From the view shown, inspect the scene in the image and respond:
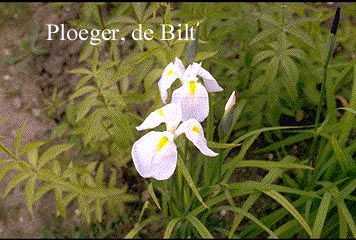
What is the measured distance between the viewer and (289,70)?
246 centimetres

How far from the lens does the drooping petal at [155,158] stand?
162 cm

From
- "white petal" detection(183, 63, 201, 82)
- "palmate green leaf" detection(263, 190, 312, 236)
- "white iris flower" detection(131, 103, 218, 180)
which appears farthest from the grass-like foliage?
"white iris flower" detection(131, 103, 218, 180)

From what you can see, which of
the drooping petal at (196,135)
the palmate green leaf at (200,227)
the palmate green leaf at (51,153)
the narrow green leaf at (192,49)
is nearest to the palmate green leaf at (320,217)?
the palmate green leaf at (200,227)

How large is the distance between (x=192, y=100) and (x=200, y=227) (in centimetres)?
70

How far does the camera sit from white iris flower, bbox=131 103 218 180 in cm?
162

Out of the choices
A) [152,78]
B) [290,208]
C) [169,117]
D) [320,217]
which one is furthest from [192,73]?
[320,217]

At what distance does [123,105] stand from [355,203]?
1136 mm

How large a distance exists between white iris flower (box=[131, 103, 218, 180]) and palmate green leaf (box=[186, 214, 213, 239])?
61cm

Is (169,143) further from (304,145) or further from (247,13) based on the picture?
(304,145)

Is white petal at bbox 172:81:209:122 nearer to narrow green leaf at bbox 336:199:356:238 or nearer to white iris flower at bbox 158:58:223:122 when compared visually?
white iris flower at bbox 158:58:223:122

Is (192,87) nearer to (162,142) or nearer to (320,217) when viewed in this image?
(162,142)

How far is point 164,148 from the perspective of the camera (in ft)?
5.35

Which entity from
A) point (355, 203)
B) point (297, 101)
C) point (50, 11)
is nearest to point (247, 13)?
point (297, 101)

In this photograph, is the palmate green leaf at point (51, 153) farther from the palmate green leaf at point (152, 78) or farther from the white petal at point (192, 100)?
the white petal at point (192, 100)
